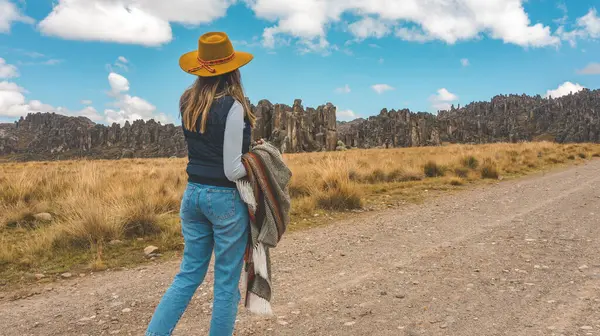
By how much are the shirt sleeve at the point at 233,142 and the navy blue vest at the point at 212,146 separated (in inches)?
1.3

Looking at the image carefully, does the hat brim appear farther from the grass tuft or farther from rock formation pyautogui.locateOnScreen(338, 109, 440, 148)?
rock formation pyautogui.locateOnScreen(338, 109, 440, 148)

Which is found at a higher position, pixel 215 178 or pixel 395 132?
pixel 395 132

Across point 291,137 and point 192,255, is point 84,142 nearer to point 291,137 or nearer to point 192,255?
point 291,137

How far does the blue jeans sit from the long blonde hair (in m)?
0.45

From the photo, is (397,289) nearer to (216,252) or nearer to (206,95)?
(216,252)

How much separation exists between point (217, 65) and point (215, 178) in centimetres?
75

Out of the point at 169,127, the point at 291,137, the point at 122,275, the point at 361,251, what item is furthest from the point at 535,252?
the point at 169,127

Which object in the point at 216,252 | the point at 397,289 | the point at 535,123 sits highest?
the point at 535,123

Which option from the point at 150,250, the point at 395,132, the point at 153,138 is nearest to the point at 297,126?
the point at 395,132

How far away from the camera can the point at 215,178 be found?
2.74m

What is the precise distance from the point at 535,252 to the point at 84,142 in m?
194

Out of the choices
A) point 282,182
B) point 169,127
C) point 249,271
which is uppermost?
point 169,127

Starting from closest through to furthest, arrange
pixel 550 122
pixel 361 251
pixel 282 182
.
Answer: pixel 282 182, pixel 361 251, pixel 550 122

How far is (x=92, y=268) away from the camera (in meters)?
5.60
